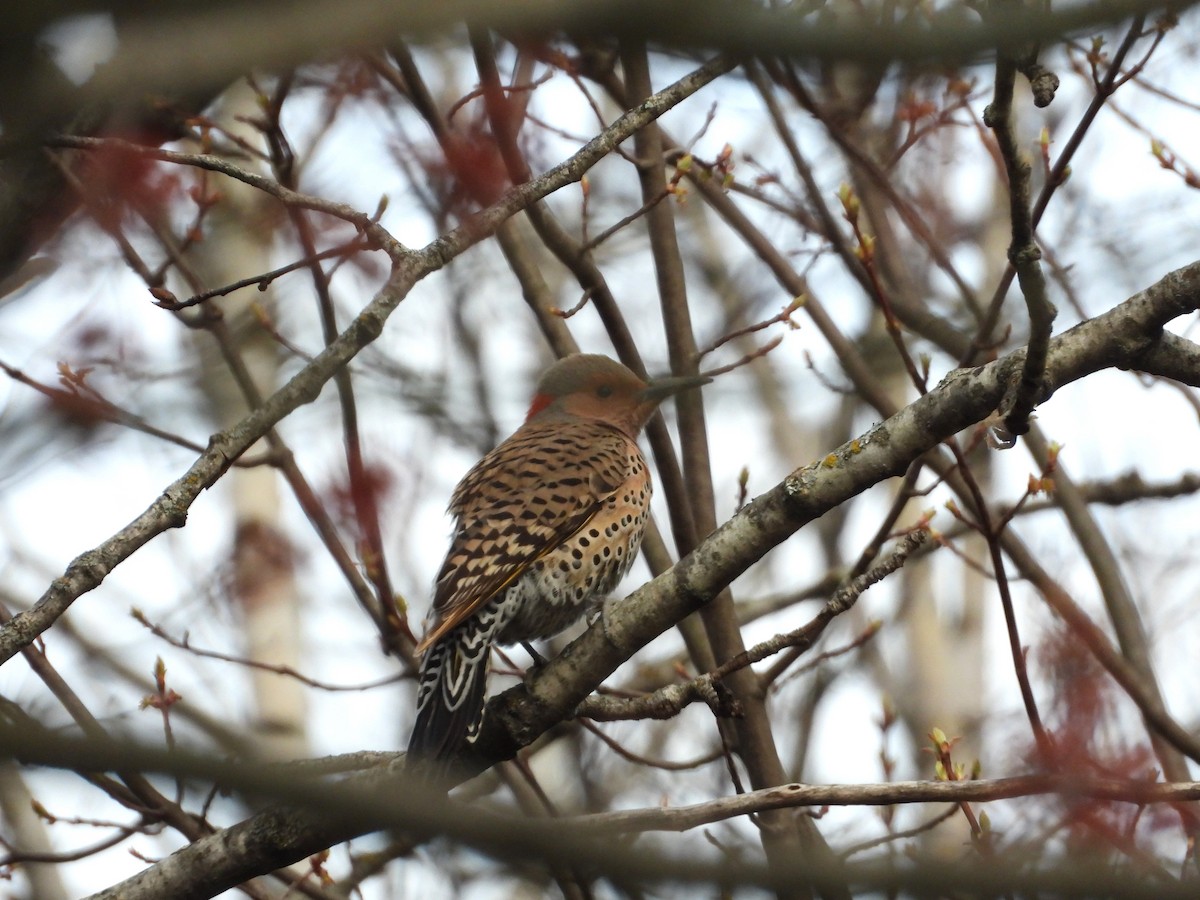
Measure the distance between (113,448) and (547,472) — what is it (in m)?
2.36

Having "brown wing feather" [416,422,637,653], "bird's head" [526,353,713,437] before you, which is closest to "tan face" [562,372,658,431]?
"bird's head" [526,353,713,437]

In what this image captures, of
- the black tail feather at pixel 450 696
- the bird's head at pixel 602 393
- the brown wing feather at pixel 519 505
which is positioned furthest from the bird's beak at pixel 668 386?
the black tail feather at pixel 450 696

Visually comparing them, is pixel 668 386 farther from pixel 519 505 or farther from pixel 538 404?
pixel 538 404

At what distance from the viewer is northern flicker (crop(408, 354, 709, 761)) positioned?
432 centimetres

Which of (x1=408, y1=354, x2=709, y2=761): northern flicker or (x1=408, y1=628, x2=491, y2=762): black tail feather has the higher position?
(x1=408, y1=354, x2=709, y2=761): northern flicker

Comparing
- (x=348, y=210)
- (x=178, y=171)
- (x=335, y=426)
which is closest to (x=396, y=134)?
(x=178, y=171)

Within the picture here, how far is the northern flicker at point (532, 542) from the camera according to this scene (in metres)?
4.32

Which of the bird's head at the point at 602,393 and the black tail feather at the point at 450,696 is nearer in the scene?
the black tail feather at the point at 450,696

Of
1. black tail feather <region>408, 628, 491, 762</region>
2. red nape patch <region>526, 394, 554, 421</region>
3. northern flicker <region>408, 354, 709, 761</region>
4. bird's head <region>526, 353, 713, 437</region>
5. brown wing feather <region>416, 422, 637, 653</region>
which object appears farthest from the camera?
red nape patch <region>526, 394, 554, 421</region>

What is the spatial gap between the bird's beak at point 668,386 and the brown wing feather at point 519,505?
225 mm

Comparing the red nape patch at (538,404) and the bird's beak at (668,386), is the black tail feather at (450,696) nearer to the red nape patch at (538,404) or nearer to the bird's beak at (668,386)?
the bird's beak at (668,386)

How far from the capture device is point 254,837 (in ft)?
11.8

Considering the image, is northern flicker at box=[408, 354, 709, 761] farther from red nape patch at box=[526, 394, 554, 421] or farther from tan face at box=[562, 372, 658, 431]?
red nape patch at box=[526, 394, 554, 421]

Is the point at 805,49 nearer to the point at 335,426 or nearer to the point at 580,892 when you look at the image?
the point at 580,892
